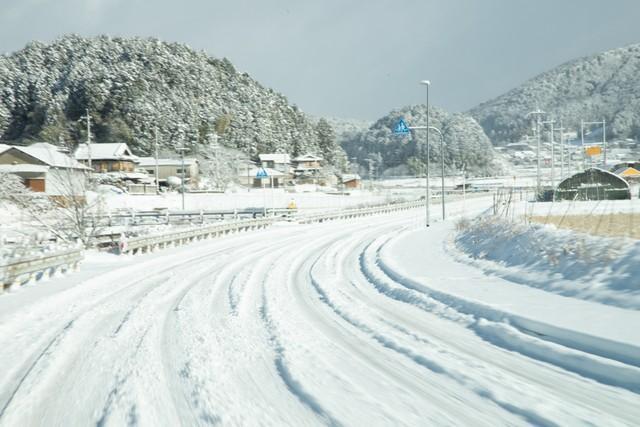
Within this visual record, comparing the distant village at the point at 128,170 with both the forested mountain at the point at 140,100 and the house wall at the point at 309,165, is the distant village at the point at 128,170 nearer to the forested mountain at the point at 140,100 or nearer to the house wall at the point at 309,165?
the house wall at the point at 309,165

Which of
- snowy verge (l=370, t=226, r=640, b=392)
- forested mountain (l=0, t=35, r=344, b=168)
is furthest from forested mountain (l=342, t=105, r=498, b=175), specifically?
snowy verge (l=370, t=226, r=640, b=392)

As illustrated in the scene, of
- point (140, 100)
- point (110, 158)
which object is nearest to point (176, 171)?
point (110, 158)

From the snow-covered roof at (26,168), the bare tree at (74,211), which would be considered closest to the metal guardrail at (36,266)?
the bare tree at (74,211)

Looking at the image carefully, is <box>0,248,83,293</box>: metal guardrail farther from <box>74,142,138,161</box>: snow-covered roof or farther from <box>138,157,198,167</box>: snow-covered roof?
<box>138,157,198,167</box>: snow-covered roof

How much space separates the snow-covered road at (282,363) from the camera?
441 cm

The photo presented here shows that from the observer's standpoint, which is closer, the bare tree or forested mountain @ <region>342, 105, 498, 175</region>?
the bare tree

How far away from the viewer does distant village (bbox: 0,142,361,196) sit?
27469 mm

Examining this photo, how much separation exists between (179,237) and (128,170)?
62070 millimetres

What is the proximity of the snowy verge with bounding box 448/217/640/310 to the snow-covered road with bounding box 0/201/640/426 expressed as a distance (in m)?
1.31

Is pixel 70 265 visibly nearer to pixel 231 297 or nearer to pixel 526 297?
pixel 231 297

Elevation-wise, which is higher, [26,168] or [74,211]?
[26,168]

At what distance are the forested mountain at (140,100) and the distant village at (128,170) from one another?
9292 millimetres

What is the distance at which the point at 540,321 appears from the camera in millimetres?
6711

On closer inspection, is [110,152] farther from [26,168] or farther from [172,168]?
[26,168]
